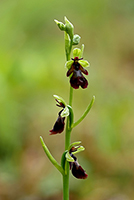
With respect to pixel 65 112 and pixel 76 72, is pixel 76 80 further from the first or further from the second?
pixel 65 112

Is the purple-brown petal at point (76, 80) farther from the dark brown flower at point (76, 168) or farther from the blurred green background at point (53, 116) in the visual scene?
the blurred green background at point (53, 116)

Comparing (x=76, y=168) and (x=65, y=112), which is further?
(x=76, y=168)

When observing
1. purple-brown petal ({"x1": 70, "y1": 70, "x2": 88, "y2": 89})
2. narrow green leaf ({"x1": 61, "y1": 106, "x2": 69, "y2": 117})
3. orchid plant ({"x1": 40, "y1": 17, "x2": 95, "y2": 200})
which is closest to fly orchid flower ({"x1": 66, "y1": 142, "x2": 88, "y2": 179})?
orchid plant ({"x1": 40, "y1": 17, "x2": 95, "y2": 200})

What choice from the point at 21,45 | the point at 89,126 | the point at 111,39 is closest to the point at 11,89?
the point at 89,126

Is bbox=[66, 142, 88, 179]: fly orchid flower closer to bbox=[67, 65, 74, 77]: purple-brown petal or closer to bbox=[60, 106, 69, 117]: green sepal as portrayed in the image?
bbox=[60, 106, 69, 117]: green sepal

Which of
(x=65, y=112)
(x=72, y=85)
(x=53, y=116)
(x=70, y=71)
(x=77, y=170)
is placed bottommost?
(x=77, y=170)

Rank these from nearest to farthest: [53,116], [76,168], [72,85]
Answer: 1. [72,85]
2. [76,168]
3. [53,116]

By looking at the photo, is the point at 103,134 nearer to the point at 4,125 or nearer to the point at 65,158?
the point at 4,125

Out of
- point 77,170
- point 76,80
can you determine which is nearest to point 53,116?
point 77,170

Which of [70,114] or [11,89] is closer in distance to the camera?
[70,114]
